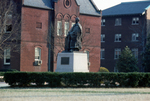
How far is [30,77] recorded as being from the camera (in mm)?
19109

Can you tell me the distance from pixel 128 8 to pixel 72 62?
37.8 meters

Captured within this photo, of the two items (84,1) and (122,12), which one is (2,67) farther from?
(122,12)

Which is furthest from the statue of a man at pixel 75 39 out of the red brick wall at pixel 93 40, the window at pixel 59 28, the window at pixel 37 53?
the red brick wall at pixel 93 40

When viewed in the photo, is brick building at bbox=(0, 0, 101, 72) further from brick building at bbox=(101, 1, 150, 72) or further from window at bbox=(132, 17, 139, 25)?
window at bbox=(132, 17, 139, 25)

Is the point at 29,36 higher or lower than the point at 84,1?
lower

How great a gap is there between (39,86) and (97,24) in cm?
2624

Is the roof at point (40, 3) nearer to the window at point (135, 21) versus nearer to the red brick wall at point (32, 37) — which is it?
the red brick wall at point (32, 37)

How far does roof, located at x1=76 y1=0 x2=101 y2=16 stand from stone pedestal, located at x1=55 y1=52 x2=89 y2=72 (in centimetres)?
2185

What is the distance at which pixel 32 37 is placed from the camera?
37.1 metres

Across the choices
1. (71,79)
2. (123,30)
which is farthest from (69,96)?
(123,30)

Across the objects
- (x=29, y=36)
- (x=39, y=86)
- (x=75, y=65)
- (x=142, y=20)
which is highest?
(x=142, y=20)

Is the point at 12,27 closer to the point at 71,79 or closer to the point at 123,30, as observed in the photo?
the point at 71,79

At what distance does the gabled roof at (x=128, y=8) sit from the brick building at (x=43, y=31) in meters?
14.4

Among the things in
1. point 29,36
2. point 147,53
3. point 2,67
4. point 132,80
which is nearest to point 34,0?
point 29,36
